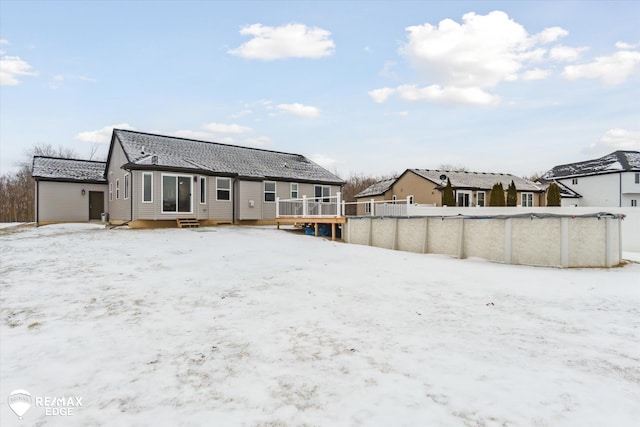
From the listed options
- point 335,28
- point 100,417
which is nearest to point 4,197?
point 335,28

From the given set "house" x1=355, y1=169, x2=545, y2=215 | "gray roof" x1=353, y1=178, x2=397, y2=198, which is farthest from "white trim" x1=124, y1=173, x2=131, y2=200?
"gray roof" x1=353, y1=178, x2=397, y2=198

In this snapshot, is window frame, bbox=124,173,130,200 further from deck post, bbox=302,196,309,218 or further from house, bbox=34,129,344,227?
deck post, bbox=302,196,309,218

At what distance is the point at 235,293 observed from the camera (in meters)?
5.31

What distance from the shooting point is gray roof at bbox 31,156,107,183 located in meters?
19.7

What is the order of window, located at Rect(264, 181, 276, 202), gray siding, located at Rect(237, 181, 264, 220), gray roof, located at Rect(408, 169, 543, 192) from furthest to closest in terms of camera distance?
gray roof, located at Rect(408, 169, 543, 192)
window, located at Rect(264, 181, 276, 202)
gray siding, located at Rect(237, 181, 264, 220)

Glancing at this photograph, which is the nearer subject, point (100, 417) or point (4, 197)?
point (100, 417)

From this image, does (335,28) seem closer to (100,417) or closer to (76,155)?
(100,417)

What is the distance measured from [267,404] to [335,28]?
15.0 m

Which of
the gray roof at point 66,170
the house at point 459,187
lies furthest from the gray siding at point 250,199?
the gray roof at point 66,170

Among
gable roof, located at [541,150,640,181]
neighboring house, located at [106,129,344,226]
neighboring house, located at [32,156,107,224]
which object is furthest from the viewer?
gable roof, located at [541,150,640,181]

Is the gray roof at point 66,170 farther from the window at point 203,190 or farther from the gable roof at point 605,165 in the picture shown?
the gable roof at point 605,165

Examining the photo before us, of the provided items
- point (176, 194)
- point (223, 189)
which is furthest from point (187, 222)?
point (223, 189)

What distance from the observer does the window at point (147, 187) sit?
15.5 metres

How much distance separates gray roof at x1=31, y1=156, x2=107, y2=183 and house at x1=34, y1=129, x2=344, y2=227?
0.30m
